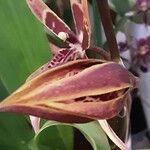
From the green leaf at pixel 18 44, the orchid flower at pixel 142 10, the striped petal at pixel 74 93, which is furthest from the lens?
the orchid flower at pixel 142 10

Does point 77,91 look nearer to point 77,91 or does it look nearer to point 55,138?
point 77,91

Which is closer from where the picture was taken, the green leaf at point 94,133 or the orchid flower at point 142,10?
the green leaf at point 94,133

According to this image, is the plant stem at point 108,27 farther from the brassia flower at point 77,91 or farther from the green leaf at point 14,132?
the green leaf at point 14,132

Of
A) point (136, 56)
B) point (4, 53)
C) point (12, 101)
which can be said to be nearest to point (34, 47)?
point (4, 53)

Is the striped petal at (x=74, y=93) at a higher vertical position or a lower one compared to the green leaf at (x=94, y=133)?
higher

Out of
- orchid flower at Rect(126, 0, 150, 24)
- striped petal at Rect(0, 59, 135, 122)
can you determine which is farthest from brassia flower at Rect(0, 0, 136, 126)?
orchid flower at Rect(126, 0, 150, 24)


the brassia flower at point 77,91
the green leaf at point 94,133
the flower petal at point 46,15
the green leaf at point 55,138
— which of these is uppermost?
the flower petal at point 46,15

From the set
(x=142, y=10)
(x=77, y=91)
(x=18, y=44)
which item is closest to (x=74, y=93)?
(x=77, y=91)

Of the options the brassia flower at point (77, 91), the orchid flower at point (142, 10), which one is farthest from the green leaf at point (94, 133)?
the orchid flower at point (142, 10)
